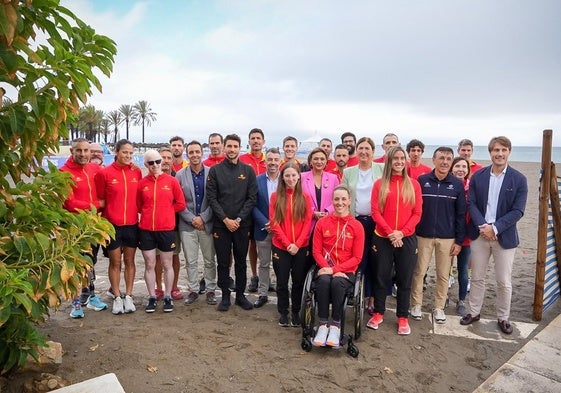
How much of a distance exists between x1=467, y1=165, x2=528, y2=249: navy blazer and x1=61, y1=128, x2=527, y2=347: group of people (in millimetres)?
12

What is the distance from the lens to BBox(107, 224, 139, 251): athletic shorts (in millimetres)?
4820

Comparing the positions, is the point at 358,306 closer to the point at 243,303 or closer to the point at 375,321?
the point at 375,321

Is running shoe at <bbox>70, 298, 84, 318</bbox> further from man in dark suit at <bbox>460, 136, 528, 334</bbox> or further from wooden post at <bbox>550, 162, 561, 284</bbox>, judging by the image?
wooden post at <bbox>550, 162, 561, 284</bbox>

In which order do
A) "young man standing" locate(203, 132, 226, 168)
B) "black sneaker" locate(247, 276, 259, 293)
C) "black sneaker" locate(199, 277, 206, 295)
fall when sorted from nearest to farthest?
1. "black sneaker" locate(199, 277, 206, 295)
2. "black sneaker" locate(247, 276, 259, 293)
3. "young man standing" locate(203, 132, 226, 168)

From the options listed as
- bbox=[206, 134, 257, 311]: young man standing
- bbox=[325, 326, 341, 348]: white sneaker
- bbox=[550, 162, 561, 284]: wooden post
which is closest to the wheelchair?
bbox=[325, 326, 341, 348]: white sneaker

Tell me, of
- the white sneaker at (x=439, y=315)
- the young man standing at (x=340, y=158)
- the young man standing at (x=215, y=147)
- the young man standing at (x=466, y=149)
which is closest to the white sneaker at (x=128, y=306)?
the young man standing at (x=215, y=147)

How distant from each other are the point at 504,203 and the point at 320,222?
2201 millimetres

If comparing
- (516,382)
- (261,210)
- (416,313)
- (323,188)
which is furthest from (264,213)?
(516,382)

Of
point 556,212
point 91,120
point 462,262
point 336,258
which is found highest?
point 91,120

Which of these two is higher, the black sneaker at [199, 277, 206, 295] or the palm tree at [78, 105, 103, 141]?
the palm tree at [78, 105, 103, 141]

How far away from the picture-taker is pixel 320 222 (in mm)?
4500

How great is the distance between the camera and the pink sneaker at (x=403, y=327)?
450 centimetres

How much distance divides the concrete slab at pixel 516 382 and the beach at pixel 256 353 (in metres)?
0.24

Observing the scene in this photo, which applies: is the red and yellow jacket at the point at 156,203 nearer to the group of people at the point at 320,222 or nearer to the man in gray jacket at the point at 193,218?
the group of people at the point at 320,222
